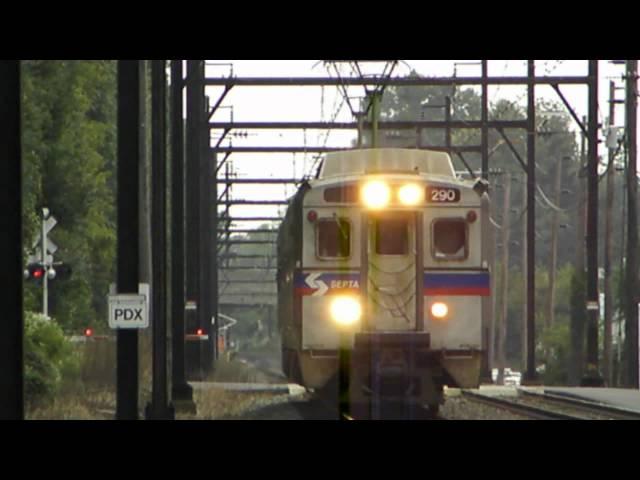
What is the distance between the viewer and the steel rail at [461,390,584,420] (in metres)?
25.0

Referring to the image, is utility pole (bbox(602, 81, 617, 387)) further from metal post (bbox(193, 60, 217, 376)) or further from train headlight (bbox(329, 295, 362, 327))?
train headlight (bbox(329, 295, 362, 327))

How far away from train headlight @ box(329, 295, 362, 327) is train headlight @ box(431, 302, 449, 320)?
975 millimetres

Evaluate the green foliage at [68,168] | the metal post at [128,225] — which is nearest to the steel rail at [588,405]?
the metal post at [128,225]

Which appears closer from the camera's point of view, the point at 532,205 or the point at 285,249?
the point at 285,249

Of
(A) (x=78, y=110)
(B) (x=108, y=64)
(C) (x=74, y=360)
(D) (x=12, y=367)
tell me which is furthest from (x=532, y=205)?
(D) (x=12, y=367)

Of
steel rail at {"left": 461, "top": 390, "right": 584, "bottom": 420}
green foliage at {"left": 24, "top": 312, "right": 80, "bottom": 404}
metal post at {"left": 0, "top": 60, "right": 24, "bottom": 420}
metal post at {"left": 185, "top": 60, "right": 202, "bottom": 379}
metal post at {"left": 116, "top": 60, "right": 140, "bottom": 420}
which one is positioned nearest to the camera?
metal post at {"left": 0, "top": 60, "right": 24, "bottom": 420}

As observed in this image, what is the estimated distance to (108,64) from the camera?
206 feet

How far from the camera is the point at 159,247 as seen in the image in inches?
922

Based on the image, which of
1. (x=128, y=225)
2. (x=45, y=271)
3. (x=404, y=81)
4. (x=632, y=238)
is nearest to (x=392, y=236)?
(x=128, y=225)

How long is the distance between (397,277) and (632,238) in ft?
73.5

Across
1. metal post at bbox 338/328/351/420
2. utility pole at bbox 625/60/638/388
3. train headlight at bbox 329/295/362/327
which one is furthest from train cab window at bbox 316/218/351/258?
utility pole at bbox 625/60/638/388

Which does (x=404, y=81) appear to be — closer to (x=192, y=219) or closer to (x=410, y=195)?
(x=192, y=219)
